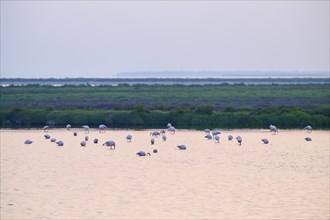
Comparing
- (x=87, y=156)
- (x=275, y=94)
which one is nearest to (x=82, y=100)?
(x=275, y=94)

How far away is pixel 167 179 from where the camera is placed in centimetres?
2939

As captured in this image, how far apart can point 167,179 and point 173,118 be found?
24.0 metres

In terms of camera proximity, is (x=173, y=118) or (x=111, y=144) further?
(x=173, y=118)

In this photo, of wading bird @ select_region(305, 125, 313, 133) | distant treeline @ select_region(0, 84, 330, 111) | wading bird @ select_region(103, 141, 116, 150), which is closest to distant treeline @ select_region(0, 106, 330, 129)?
wading bird @ select_region(305, 125, 313, 133)

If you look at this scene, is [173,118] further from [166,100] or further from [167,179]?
[167,179]

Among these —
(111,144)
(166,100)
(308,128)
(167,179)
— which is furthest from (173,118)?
(167,179)

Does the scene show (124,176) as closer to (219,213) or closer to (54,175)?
(54,175)

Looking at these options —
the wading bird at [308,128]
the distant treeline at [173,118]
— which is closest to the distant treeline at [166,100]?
the distant treeline at [173,118]

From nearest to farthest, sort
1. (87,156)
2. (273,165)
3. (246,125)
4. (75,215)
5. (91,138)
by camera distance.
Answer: (75,215), (273,165), (87,156), (91,138), (246,125)

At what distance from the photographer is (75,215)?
2308cm

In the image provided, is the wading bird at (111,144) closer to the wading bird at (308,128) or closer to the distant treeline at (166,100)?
the wading bird at (308,128)

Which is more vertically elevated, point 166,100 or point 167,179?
point 167,179

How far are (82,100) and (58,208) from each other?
47.7 meters

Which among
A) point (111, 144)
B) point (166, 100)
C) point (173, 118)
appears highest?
point (111, 144)
